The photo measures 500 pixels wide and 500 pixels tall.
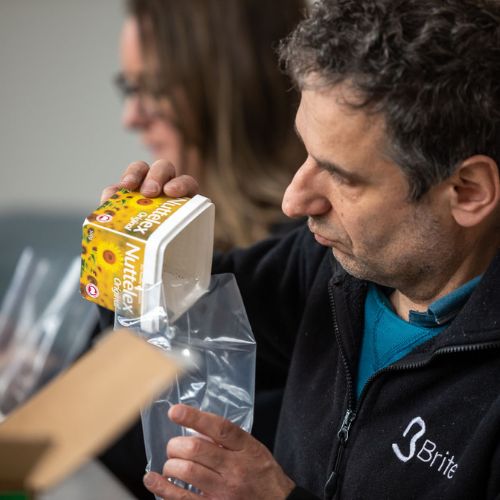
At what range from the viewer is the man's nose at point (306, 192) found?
1.12 metres

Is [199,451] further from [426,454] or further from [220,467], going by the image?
[426,454]

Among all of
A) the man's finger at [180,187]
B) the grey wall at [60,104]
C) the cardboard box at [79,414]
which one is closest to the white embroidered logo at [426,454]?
the man's finger at [180,187]

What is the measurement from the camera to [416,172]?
1.06 metres

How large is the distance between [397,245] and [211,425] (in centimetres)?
36

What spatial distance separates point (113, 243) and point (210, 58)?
3.61ft

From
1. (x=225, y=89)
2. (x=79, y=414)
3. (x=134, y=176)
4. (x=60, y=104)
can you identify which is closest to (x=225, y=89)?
(x=225, y=89)

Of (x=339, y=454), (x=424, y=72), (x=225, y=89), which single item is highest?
(x=424, y=72)

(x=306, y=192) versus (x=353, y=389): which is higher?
(x=306, y=192)

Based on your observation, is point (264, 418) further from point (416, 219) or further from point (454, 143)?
point (454, 143)

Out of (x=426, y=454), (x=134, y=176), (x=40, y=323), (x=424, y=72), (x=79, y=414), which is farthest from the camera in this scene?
(x=40, y=323)

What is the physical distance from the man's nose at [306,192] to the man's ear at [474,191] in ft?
0.59

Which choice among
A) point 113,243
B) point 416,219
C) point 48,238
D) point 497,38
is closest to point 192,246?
point 113,243

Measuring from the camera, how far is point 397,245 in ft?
3.72

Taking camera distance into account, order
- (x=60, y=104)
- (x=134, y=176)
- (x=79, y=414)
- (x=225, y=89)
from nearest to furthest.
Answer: (x=79, y=414) < (x=134, y=176) < (x=225, y=89) < (x=60, y=104)
